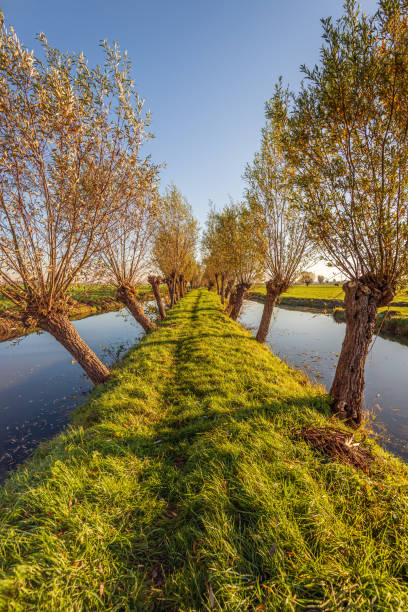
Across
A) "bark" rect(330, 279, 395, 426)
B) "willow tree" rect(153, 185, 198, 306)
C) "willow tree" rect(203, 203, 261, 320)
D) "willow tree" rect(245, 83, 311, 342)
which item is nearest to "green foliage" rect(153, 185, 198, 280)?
"willow tree" rect(153, 185, 198, 306)

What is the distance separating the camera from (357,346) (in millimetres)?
5969

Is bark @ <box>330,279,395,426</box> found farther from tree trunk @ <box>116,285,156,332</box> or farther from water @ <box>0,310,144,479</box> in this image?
tree trunk @ <box>116,285,156,332</box>

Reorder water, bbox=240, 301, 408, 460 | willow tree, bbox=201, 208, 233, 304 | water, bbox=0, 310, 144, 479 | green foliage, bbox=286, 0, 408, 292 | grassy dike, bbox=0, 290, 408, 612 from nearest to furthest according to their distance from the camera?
1. grassy dike, bbox=0, 290, 408, 612
2. green foliage, bbox=286, 0, 408, 292
3. water, bbox=0, 310, 144, 479
4. water, bbox=240, 301, 408, 460
5. willow tree, bbox=201, 208, 233, 304

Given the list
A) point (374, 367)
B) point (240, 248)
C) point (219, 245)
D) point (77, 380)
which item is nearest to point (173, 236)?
point (219, 245)

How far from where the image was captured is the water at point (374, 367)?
7812mm

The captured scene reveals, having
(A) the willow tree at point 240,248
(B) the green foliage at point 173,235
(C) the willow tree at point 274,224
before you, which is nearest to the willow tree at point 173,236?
(B) the green foliage at point 173,235

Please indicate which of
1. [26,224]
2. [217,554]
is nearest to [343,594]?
[217,554]

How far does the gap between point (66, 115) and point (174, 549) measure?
901 cm

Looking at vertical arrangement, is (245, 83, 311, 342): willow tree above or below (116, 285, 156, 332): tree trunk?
above

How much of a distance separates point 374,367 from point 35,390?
1946 cm

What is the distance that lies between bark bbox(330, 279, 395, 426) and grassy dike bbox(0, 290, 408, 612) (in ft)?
4.08

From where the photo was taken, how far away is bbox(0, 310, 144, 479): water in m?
7.29

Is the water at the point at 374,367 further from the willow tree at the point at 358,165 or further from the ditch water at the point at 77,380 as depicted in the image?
the willow tree at the point at 358,165

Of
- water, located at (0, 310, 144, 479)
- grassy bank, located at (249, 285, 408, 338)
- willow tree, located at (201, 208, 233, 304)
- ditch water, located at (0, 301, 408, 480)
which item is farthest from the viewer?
willow tree, located at (201, 208, 233, 304)
